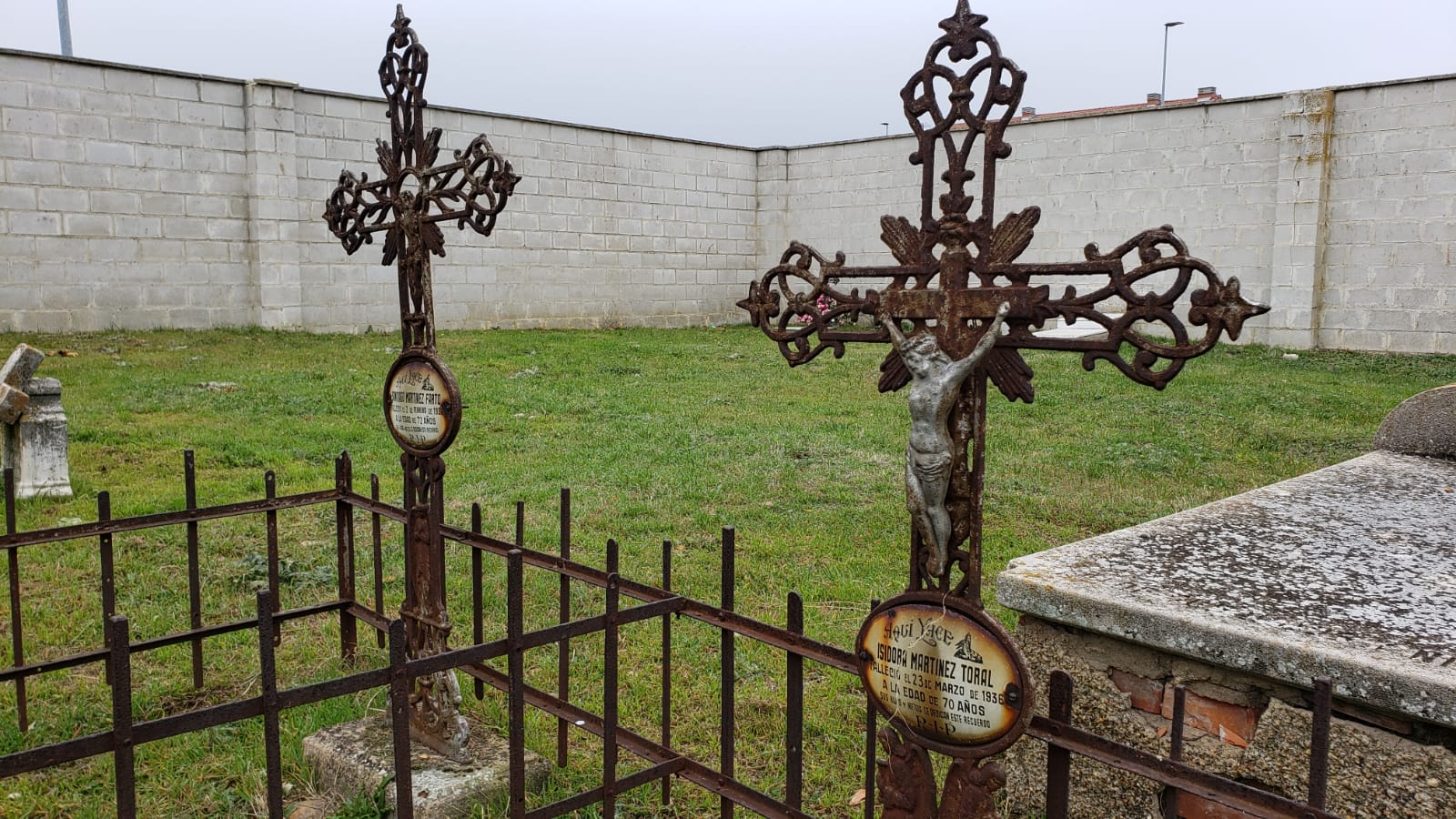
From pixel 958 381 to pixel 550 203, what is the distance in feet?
45.4

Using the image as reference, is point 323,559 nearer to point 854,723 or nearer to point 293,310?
point 854,723

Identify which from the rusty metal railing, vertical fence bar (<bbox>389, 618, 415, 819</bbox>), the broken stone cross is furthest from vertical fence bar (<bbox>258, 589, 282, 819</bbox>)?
the broken stone cross

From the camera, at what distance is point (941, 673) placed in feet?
6.02

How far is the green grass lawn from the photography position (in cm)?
334

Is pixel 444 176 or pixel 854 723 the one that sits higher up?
pixel 444 176

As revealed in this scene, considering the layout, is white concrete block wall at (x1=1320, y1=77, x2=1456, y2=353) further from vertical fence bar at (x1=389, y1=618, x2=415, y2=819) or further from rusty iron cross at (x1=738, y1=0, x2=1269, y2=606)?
vertical fence bar at (x1=389, y1=618, x2=415, y2=819)

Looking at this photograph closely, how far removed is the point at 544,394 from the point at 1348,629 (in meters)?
7.52

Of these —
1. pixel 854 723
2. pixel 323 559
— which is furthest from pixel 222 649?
pixel 854 723

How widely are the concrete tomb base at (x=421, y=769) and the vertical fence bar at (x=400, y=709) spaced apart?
0.66 m

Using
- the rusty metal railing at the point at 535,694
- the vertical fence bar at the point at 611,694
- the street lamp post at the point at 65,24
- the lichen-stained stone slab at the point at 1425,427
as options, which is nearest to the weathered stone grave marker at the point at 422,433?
the rusty metal railing at the point at 535,694

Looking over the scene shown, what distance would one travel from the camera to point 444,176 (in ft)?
10.2

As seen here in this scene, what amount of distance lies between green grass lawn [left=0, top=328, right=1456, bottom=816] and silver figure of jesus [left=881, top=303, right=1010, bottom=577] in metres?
1.34

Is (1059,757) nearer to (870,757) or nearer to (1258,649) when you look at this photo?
(870,757)

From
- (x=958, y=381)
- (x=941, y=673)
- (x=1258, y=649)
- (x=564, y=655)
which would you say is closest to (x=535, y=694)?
(x=564, y=655)
